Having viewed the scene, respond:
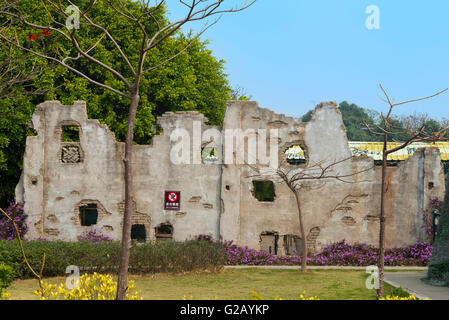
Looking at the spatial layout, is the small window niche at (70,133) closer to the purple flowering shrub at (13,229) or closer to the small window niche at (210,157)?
the purple flowering shrub at (13,229)

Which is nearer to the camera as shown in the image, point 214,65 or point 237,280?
point 237,280

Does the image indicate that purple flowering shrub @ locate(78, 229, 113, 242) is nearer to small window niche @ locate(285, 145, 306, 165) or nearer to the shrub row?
the shrub row

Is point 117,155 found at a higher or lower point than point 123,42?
lower

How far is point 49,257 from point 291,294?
8.12m

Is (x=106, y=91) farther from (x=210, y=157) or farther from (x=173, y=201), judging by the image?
(x=173, y=201)

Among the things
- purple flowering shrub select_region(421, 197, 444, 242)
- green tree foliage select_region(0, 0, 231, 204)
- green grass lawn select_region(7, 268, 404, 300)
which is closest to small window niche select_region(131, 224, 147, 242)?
green tree foliage select_region(0, 0, 231, 204)

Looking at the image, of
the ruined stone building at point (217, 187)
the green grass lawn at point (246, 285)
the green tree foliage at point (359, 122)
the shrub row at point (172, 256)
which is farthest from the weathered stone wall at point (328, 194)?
the green tree foliage at point (359, 122)

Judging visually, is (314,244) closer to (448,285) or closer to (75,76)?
(448,285)

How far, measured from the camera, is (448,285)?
570 inches

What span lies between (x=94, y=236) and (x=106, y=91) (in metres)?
8.68

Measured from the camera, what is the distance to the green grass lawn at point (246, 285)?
13734 mm

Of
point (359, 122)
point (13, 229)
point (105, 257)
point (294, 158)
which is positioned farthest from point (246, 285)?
point (359, 122)

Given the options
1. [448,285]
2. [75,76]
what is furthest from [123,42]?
[448,285]

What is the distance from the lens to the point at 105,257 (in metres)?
16.8
